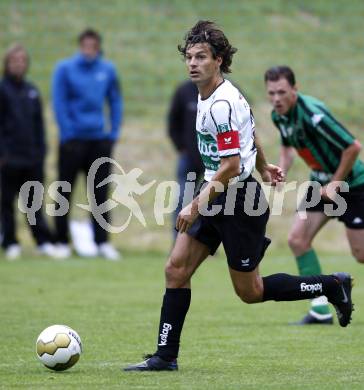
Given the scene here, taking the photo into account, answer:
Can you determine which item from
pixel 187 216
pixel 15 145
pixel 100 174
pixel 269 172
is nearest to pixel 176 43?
pixel 100 174

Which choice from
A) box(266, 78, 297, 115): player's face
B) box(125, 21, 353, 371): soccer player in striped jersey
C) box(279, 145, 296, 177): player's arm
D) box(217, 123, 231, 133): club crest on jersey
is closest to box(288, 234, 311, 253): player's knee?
box(279, 145, 296, 177): player's arm

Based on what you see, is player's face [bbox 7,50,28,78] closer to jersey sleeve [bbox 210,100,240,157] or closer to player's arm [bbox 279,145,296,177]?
player's arm [bbox 279,145,296,177]

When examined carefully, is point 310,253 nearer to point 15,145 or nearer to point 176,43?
point 15,145

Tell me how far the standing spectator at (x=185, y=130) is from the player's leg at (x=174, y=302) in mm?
7203

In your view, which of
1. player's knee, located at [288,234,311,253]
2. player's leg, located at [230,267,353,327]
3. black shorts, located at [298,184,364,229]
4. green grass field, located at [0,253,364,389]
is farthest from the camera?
player's knee, located at [288,234,311,253]

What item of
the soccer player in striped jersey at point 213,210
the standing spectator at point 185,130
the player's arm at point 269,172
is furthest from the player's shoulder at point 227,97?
the standing spectator at point 185,130

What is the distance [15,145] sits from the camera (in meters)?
13.3

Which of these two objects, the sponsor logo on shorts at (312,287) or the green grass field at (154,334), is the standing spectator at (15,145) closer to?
the green grass field at (154,334)

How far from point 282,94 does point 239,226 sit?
230cm

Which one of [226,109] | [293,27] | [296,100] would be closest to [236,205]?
[226,109]

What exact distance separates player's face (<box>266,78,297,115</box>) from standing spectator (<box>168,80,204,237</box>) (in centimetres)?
514

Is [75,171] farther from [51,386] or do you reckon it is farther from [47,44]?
[51,386]

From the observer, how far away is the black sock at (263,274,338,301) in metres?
6.34

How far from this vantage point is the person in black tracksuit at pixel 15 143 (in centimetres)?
1322
